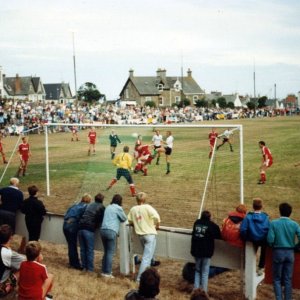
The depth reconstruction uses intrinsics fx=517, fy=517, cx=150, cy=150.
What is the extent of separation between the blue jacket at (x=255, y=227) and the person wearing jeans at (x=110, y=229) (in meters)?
2.51

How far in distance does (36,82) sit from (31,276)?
115 meters

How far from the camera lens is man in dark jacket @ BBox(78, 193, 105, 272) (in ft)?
33.2

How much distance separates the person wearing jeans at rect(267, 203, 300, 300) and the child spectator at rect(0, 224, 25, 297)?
398cm

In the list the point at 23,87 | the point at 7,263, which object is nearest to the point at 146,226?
the point at 7,263

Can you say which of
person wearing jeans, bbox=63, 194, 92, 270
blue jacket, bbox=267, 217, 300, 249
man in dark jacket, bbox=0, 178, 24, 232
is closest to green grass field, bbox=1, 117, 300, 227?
person wearing jeans, bbox=63, 194, 92, 270

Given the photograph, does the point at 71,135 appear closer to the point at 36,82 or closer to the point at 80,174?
the point at 80,174

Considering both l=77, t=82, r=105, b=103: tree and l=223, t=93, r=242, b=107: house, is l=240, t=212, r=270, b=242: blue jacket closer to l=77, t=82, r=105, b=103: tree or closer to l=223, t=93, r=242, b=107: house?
l=77, t=82, r=105, b=103: tree

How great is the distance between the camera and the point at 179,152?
22.9 metres

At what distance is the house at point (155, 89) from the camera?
101 meters

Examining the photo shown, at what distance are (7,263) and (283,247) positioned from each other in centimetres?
432

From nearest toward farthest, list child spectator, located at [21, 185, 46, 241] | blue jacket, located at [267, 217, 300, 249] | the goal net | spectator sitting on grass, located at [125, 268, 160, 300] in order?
spectator sitting on grass, located at [125, 268, 160, 300], blue jacket, located at [267, 217, 300, 249], child spectator, located at [21, 185, 46, 241], the goal net

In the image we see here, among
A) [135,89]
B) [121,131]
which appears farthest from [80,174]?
[135,89]

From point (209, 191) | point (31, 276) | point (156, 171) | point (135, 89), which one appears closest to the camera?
point (31, 276)

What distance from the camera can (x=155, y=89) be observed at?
102 meters
